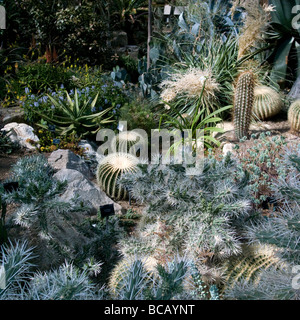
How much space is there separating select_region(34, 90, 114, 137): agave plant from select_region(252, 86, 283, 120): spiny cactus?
2267 millimetres

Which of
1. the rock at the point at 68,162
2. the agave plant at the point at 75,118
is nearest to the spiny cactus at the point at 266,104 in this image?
the agave plant at the point at 75,118

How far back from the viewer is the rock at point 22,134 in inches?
190

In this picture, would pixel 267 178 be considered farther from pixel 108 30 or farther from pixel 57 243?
pixel 108 30

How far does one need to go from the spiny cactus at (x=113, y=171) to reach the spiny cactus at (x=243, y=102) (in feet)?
6.01

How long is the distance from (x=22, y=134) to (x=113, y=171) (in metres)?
1.87

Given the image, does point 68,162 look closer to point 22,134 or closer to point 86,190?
point 86,190

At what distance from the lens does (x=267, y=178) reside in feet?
11.3

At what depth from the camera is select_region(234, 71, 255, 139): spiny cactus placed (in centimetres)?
472

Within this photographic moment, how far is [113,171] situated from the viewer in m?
3.74

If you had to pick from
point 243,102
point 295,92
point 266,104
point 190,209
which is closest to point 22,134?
point 243,102

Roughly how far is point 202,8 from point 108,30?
3915mm

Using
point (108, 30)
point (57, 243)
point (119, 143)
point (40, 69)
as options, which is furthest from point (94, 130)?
point (108, 30)

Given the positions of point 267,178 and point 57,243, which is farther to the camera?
point 267,178

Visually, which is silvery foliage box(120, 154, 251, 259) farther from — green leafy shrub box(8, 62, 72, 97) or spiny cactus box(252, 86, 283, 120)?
green leafy shrub box(8, 62, 72, 97)
